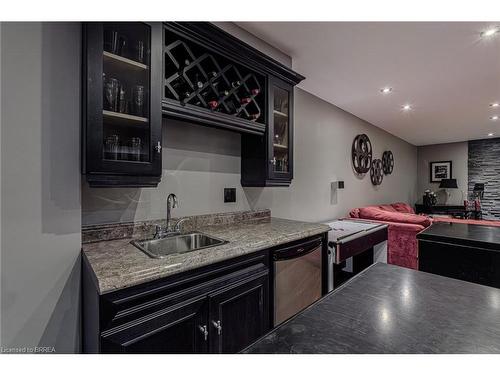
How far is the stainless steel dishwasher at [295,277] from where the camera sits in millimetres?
1606

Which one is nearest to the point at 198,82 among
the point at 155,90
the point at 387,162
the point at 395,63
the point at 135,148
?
the point at 155,90

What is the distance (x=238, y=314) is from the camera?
53.3 inches

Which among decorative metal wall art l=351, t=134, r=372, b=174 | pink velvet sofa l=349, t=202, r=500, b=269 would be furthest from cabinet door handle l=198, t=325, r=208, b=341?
decorative metal wall art l=351, t=134, r=372, b=174

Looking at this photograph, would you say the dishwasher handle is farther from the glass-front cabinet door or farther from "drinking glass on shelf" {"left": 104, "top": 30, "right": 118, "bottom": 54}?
"drinking glass on shelf" {"left": 104, "top": 30, "right": 118, "bottom": 54}

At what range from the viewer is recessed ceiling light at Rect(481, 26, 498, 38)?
1.89 m

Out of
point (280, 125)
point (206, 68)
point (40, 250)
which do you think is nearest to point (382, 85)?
point (280, 125)

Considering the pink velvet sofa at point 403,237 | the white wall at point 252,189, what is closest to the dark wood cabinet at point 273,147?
the white wall at point 252,189

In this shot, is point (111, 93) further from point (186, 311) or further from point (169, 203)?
point (186, 311)

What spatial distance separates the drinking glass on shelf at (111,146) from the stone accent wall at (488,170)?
8.14 m

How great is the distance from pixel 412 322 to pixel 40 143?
4.96 feet

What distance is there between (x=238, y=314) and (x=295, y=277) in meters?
0.54

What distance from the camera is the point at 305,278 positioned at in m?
1.83

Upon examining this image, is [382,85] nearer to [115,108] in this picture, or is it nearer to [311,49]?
[311,49]

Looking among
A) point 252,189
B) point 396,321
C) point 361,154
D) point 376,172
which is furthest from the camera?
point 376,172
